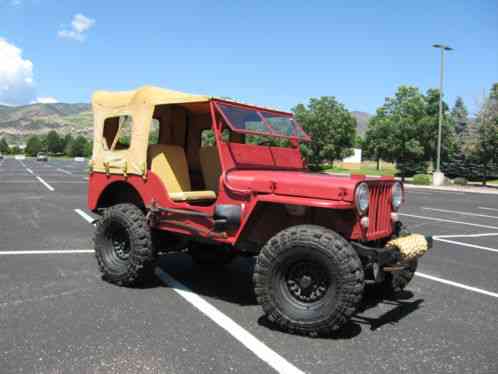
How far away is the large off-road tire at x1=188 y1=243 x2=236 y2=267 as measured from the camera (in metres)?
6.26

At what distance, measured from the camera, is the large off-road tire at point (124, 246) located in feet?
17.7

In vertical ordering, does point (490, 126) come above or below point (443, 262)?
above

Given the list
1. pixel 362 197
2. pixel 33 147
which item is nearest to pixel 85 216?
pixel 362 197

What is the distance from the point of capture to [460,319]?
4.82m

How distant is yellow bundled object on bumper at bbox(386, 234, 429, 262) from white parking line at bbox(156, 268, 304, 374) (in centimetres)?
153

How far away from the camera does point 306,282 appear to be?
432 cm

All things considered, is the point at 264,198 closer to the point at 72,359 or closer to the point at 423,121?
the point at 72,359

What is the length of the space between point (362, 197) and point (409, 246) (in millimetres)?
734

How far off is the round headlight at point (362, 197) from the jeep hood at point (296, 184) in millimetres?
52

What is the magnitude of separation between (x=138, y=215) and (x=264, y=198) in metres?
1.73

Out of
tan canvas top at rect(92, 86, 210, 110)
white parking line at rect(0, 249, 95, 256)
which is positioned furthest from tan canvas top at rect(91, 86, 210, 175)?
white parking line at rect(0, 249, 95, 256)

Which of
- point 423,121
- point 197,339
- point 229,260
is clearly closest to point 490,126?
→ point 423,121

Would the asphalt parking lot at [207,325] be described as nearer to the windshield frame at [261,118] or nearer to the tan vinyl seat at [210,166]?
the tan vinyl seat at [210,166]

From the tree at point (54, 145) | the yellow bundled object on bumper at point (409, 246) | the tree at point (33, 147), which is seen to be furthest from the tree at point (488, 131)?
the tree at point (54, 145)
